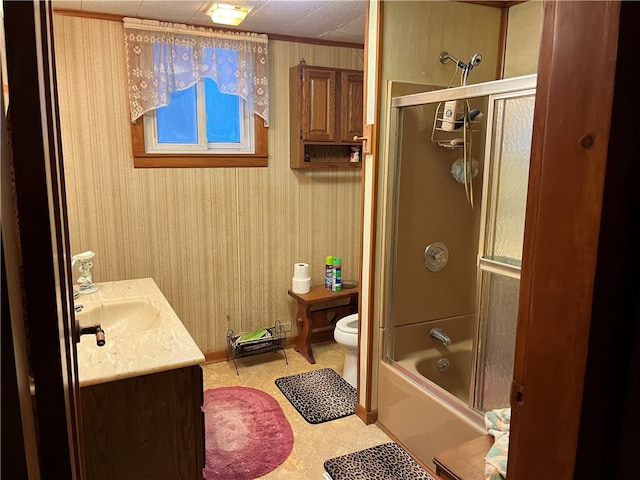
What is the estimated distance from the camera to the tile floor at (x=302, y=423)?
8.25 feet

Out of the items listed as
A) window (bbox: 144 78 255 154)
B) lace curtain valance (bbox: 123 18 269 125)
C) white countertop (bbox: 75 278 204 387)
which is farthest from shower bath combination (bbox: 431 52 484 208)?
white countertop (bbox: 75 278 204 387)

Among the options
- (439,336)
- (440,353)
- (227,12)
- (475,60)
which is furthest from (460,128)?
(227,12)

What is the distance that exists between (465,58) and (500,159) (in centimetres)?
97

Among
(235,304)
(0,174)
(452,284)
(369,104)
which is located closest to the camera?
(0,174)

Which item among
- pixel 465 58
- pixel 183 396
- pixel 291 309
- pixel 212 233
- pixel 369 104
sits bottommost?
pixel 291 309

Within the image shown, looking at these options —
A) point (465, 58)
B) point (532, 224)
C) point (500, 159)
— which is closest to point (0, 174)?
point (532, 224)

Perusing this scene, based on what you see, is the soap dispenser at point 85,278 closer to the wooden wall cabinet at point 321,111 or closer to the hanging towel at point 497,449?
the wooden wall cabinet at point 321,111

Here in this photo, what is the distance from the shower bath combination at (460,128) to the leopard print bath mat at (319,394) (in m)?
1.48

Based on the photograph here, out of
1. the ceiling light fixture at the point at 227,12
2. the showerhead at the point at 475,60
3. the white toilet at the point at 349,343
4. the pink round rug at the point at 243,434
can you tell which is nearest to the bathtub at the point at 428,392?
the white toilet at the point at 349,343

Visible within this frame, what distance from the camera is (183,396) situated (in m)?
1.88

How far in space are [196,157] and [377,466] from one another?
2319mm

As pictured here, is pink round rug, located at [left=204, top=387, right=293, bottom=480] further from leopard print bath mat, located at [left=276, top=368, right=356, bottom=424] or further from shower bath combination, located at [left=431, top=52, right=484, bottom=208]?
shower bath combination, located at [left=431, top=52, right=484, bottom=208]

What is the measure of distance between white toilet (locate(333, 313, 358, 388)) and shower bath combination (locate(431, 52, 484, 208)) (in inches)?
45.1

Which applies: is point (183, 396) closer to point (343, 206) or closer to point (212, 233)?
point (212, 233)
